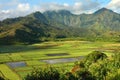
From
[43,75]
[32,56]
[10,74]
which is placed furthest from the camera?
[32,56]

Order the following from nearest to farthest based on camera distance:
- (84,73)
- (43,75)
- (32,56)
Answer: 1. (43,75)
2. (84,73)
3. (32,56)

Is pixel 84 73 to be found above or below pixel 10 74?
above

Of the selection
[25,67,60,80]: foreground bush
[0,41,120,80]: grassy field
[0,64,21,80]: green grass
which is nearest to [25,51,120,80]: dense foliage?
[25,67,60,80]: foreground bush

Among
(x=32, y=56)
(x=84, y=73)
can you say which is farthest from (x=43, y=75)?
(x=32, y=56)

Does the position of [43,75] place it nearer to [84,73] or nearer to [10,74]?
[84,73]

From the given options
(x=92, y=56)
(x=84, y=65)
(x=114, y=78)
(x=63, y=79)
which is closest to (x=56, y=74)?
(x=63, y=79)

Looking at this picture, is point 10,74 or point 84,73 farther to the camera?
point 10,74

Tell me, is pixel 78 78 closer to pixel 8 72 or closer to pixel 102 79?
pixel 102 79

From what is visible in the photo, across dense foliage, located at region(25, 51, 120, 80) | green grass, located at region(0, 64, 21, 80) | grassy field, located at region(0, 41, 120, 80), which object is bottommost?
grassy field, located at region(0, 41, 120, 80)

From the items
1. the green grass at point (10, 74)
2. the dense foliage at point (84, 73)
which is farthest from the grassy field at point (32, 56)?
the dense foliage at point (84, 73)

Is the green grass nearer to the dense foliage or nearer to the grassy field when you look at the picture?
the grassy field

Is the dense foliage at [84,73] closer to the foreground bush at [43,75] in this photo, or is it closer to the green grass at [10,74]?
the foreground bush at [43,75]

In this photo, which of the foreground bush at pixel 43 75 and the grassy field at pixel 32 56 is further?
the grassy field at pixel 32 56

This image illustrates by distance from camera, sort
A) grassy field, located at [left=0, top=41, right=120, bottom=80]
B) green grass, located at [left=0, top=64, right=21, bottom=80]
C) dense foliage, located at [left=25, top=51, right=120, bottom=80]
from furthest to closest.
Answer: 1. grassy field, located at [left=0, top=41, right=120, bottom=80]
2. green grass, located at [left=0, top=64, right=21, bottom=80]
3. dense foliage, located at [left=25, top=51, right=120, bottom=80]
